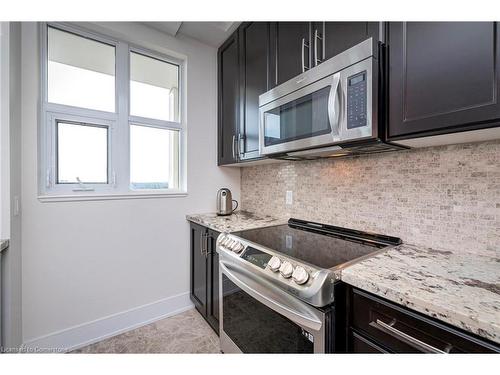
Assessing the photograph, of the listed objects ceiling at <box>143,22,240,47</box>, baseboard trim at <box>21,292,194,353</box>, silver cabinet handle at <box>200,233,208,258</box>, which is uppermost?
ceiling at <box>143,22,240,47</box>

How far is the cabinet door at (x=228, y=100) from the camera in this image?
77.2 inches

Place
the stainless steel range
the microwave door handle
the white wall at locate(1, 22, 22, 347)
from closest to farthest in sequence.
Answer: the stainless steel range → the microwave door handle → the white wall at locate(1, 22, 22, 347)

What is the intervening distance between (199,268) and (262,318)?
0.96 m

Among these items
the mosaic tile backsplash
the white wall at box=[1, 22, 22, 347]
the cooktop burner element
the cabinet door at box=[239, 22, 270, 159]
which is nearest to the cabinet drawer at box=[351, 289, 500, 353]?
the cooktop burner element

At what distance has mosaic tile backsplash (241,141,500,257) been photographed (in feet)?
3.22

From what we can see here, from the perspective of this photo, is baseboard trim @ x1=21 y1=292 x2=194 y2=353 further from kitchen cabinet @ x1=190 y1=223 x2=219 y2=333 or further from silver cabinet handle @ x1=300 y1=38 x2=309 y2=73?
silver cabinet handle @ x1=300 y1=38 x2=309 y2=73

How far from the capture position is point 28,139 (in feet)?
4.84

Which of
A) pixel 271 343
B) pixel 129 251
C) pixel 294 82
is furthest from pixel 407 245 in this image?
pixel 129 251

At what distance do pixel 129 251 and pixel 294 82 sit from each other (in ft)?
5.92

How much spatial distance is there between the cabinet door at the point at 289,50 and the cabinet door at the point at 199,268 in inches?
51.2

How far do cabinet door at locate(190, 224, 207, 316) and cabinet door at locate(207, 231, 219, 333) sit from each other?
8 centimetres

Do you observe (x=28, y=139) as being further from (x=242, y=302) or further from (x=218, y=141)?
(x=242, y=302)

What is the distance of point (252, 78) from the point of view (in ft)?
5.69

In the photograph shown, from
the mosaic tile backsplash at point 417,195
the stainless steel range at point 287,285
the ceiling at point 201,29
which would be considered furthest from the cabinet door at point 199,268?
the ceiling at point 201,29
